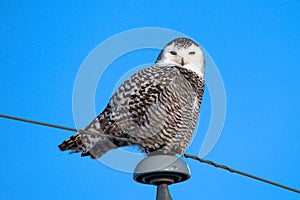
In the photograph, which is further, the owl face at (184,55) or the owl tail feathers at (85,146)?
the owl face at (184,55)

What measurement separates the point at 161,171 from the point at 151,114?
76.2 inches

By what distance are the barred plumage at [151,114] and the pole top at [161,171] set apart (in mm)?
1405

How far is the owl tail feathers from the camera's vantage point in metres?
6.14

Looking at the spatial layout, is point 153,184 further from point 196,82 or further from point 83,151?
point 196,82

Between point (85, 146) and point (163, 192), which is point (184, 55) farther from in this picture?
point (163, 192)

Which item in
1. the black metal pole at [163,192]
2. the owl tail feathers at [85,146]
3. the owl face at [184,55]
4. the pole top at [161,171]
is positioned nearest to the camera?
the black metal pole at [163,192]

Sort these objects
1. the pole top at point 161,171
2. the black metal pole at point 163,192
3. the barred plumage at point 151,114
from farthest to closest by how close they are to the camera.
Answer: the barred plumage at point 151,114 → the pole top at point 161,171 → the black metal pole at point 163,192

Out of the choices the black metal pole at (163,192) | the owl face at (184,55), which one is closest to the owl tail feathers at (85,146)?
the owl face at (184,55)

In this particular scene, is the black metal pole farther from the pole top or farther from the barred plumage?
the barred plumage

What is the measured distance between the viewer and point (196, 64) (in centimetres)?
728

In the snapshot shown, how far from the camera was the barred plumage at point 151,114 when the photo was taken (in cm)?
625

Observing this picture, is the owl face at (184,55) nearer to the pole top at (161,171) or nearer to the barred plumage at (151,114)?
the barred plumage at (151,114)

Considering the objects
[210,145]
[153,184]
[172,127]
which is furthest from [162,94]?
[153,184]

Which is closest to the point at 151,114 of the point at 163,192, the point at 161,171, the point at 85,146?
the point at 85,146
